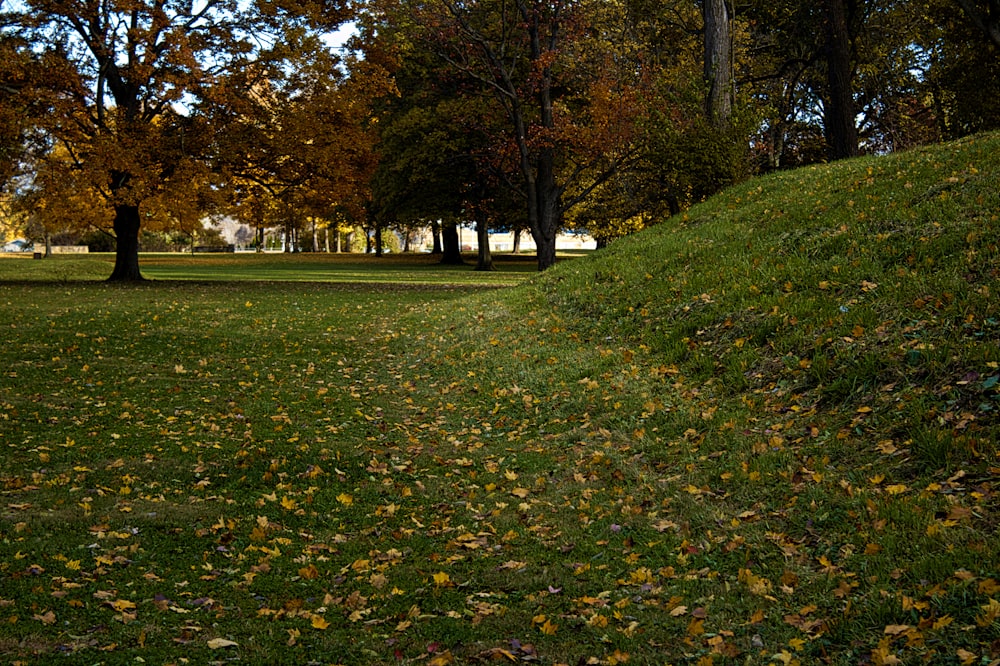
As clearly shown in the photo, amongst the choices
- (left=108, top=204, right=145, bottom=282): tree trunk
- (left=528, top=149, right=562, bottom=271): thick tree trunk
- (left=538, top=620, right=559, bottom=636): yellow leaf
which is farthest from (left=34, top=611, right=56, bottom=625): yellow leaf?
(left=108, top=204, right=145, bottom=282): tree trunk

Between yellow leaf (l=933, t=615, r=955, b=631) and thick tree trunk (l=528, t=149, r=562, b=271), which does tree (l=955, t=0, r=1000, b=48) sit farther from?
yellow leaf (l=933, t=615, r=955, b=631)

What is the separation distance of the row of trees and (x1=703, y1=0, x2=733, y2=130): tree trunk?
1.8 inches

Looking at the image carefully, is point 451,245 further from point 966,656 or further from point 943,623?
point 966,656

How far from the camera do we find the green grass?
167 inches

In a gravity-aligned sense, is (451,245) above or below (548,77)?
below

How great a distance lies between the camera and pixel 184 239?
80375 mm

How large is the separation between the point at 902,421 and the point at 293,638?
14.5 feet

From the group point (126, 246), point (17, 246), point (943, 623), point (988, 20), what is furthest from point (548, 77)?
point (17, 246)

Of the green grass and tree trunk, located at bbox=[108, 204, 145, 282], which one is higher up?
tree trunk, located at bbox=[108, 204, 145, 282]

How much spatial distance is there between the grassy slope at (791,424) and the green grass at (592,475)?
25 millimetres

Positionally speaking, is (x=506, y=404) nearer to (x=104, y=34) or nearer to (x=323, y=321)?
(x=323, y=321)

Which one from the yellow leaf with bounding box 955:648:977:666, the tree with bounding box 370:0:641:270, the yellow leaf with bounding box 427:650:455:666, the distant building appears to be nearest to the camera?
the yellow leaf with bounding box 955:648:977:666

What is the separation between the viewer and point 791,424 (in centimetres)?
666

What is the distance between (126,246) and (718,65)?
1973 centimetres
